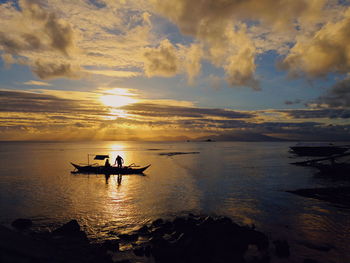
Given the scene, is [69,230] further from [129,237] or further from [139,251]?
→ [139,251]

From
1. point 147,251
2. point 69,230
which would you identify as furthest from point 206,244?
point 69,230

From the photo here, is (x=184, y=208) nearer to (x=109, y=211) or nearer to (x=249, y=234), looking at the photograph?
(x=109, y=211)

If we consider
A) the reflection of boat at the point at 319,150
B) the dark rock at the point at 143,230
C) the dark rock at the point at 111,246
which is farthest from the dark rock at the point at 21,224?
the reflection of boat at the point at 319,150

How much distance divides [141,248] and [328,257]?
1230cm

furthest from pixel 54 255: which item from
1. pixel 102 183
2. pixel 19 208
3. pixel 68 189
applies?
pixel 102 183

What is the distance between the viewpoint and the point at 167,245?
1560 cm

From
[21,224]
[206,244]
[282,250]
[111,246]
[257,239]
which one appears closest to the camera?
[206,244]

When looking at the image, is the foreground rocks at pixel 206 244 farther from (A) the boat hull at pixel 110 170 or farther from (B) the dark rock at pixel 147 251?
(A) the boat hull at pixel 110 170

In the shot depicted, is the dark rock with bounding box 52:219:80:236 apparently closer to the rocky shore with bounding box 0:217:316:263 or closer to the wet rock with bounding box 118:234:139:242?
the rocky shore with bounding box 0:217:316:263

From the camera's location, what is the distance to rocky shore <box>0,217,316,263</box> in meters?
13.6

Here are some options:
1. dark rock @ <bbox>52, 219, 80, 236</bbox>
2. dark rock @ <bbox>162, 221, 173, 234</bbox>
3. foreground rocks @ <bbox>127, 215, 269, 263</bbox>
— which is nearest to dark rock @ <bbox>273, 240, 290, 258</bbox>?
foreground rocks @ <bbox>127, 215, 269, 263</bbox>

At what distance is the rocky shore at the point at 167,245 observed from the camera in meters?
13.6

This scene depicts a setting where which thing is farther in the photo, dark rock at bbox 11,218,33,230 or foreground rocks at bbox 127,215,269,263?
dark rock at bbox 11,218,33,230

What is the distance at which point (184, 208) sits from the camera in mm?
27109
